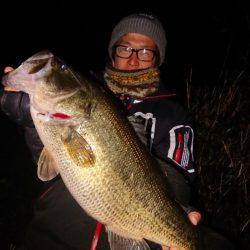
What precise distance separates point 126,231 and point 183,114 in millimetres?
1252

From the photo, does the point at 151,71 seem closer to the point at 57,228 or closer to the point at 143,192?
the point at 143,192

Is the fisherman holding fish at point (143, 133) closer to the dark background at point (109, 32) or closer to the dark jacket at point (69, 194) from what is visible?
the dark jacket at point (69, 194)

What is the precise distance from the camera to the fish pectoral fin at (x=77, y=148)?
6.71 ft

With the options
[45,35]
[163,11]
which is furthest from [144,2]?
[45,35]

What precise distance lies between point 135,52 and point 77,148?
1460mm

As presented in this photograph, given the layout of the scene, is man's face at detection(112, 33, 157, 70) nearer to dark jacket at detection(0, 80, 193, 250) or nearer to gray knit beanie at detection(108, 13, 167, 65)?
gray knit beanie at detection(108, 13, 167, 65)

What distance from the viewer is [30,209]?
4512mm

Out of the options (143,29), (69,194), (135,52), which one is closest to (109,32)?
(143,29)

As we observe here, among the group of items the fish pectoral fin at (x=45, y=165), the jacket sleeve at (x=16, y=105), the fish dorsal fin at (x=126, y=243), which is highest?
the jacket sleeve at (x=16, y=105)

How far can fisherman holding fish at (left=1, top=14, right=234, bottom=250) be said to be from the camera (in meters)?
2.63

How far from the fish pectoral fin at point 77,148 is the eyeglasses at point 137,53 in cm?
137

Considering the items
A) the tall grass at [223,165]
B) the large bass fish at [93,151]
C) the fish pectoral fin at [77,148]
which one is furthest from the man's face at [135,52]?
the tall grass at [223,165]

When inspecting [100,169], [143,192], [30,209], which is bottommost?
[30,209]

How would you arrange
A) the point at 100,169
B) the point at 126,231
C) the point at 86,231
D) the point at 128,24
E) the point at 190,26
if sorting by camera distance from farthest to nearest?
the point at 190,26 → the point at 128,24 → the point at 86,231 → the point at 126,231 → the point at 100,169
